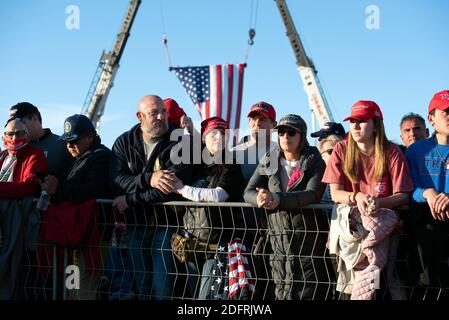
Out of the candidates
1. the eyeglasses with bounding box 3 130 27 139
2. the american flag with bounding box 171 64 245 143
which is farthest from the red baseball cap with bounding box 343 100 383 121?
the american flag with bounding box 171 64 245 143

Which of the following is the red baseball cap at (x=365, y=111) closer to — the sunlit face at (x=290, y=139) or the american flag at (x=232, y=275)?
the sunlit face at (x=290, y=139)

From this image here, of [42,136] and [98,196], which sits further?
[42,136]

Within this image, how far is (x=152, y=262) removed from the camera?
6.00 m

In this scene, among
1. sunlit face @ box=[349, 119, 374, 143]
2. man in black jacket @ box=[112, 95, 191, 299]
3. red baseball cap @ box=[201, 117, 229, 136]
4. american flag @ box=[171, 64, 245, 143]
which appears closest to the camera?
sunlit face @ box=[349, 119, 374, 143]

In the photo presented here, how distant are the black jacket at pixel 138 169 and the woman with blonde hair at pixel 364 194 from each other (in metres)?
1.46

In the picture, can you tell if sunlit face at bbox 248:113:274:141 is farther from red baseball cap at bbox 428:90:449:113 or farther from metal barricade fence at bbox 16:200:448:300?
red baseball cap at bbox 428:90:449:113

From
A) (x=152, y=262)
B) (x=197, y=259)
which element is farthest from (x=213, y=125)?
(x=152, y=262)

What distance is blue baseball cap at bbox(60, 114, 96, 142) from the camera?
21.3 feet

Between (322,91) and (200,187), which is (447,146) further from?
(322,91)

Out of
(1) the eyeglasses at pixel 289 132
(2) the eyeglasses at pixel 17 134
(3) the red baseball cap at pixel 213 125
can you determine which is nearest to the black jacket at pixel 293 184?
(1) the eyeglasses at pixel 289 132

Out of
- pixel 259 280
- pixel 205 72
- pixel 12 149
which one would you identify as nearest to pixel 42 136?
pixel 12 149

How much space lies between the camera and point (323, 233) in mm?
5484

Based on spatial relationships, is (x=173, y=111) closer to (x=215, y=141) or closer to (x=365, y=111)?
(x=215, y=141)
